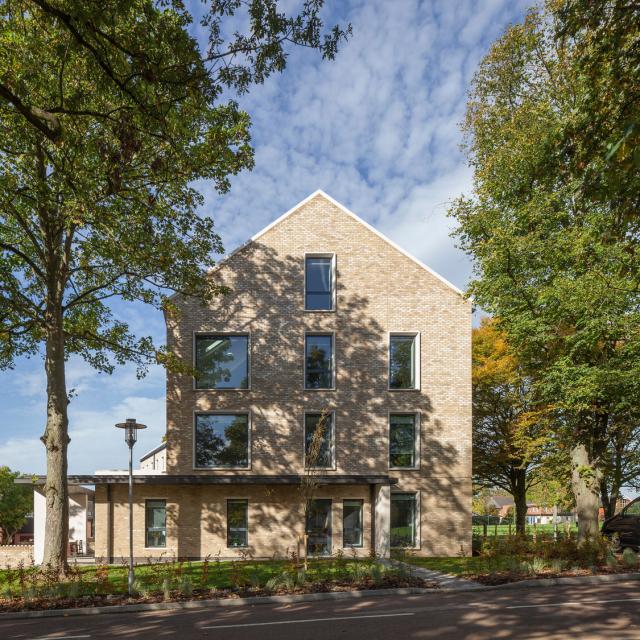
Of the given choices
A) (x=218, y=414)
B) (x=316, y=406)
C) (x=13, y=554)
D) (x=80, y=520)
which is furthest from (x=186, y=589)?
(x=80, y=520)

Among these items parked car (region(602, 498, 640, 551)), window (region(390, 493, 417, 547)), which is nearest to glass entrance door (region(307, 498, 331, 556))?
window (region(390, 493, 417, 547))

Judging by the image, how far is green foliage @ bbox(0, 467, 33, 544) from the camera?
156ft

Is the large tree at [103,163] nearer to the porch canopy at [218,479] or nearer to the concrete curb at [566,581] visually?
the porch canopy at [218,479]

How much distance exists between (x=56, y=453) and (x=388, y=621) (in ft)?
34.7

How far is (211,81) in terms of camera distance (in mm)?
7320

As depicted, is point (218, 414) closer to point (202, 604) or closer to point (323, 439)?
point (323, 439)

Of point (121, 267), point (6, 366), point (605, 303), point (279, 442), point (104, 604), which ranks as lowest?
point (104, 604)

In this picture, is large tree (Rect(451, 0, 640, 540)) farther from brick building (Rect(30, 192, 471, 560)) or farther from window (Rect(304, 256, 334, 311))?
window (Rect(304, 256, 334, 311))

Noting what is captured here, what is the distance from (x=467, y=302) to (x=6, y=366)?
17741 mm

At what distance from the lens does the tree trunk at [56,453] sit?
1545 cm

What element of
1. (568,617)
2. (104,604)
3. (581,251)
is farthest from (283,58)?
(581,251)

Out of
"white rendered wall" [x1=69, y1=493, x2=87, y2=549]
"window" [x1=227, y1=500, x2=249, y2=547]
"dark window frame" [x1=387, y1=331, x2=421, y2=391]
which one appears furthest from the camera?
"white rendered wall" [x1=69, y1=493, x2=87, y2=549]

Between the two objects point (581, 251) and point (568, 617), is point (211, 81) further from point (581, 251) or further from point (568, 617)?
point (581, 251)

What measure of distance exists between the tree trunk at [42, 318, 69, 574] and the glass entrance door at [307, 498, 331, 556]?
9.09 m
